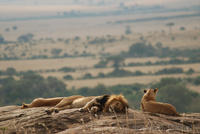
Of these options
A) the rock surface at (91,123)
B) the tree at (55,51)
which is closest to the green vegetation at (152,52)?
the tree at (55,51)

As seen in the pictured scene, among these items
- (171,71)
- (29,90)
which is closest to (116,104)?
(29,90)

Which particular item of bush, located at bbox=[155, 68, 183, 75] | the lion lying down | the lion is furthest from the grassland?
the lion lying down

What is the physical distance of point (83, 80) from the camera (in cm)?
5331

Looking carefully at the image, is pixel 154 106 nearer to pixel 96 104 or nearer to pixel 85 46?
pixel 96 104

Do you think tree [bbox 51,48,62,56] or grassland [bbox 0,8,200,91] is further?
tree [bbox 51,48,62,56]

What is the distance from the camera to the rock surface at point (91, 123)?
25.4 ft

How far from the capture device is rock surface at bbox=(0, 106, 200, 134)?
773 cm

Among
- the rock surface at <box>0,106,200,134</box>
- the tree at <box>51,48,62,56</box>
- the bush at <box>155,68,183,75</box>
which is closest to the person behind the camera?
the rock surface at <box>0,106,200,134</box>

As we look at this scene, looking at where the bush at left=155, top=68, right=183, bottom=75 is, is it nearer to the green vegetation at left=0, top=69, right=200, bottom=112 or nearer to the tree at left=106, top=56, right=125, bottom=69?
the green vegetation at left=0, top=69, right=200, bottom=112

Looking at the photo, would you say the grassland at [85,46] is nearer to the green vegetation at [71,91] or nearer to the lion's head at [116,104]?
the green vegetation at [71,91]

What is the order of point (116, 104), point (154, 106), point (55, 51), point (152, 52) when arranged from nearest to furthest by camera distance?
point (116, 104) < point (154, 106) < point (152, 52) < point (55, 51)

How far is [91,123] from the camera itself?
26.9ft

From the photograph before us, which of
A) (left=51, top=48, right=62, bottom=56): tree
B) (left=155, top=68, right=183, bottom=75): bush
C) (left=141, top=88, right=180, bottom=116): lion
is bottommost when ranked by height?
(left=141, top=88, right=180, bottom=116): lion

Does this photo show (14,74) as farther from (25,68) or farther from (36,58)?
(36,58)
